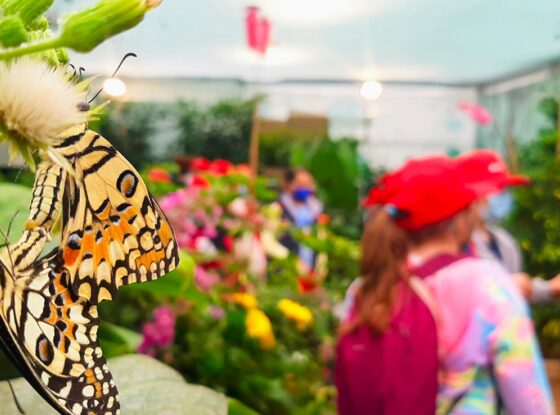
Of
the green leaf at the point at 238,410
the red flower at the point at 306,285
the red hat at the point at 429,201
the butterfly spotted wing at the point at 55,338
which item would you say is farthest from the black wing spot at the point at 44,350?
the red flower at the point at 306,285

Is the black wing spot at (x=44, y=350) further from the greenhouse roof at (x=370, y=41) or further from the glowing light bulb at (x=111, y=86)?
the greenhouse roof at (x=370, y=41)

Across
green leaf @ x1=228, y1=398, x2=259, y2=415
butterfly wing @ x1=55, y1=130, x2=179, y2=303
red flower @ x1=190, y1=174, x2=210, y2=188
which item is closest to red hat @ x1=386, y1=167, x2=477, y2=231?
red flower @ x1=190, y1=174, x2=210, y2=188

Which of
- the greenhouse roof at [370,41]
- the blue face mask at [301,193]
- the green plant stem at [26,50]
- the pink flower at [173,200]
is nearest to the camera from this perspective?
the green plant stem at [26,50]

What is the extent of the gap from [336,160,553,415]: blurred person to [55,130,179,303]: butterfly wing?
1563 mm

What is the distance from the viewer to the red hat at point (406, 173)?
6.62 ft

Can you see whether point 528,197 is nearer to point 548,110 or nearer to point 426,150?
point 548,110

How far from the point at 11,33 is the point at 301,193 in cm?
490

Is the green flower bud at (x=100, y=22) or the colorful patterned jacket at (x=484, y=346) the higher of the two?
the green flower bud at (x=100, y=22)

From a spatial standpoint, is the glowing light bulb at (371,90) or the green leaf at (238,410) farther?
the glowing light bulb at (371,90)

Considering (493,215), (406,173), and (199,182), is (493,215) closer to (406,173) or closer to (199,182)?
(199,182)

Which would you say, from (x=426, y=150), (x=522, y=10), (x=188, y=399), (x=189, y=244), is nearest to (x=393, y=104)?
(x=426, y=150)

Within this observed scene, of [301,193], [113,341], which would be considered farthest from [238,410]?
[301,193]

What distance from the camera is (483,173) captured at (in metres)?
2.05

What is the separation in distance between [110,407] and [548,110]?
5821 millimetres
